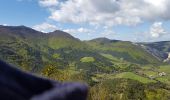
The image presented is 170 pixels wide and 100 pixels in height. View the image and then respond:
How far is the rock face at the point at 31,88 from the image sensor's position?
36.6 inches

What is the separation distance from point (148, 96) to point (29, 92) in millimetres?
179937

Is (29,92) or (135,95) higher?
(29,92)

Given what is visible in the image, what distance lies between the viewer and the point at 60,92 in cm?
96

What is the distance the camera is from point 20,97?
37.1 inches

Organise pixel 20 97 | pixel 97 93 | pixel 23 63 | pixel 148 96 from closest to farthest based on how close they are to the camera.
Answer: pixel 20 97
pixel 23 63
pixel 97 93
pixel 148 96

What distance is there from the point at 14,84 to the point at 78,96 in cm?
20

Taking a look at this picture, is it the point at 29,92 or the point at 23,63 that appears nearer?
the point at 29,92

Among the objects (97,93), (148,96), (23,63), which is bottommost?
(148,96)

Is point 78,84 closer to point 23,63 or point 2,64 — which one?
point 2,64

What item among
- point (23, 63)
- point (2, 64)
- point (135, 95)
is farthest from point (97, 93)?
point (135, 95)

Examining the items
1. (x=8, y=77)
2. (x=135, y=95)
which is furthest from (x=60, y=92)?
(x=135, y=95)

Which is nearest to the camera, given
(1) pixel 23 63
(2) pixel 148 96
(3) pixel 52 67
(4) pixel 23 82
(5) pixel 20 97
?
(5) pixel 20 97

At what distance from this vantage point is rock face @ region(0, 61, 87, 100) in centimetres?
93

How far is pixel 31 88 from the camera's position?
1.03m
